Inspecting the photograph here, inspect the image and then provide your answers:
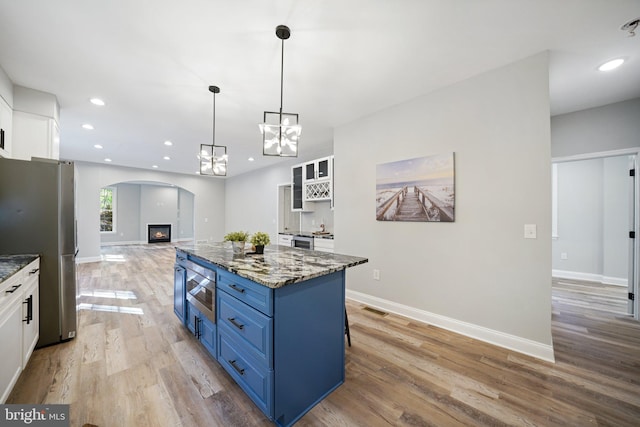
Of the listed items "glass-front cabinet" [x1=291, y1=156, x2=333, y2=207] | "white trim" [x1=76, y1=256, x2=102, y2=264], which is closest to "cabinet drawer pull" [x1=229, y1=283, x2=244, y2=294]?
"glass-front cabinet" [x1=291, y1=156, x2=333, y2=207]

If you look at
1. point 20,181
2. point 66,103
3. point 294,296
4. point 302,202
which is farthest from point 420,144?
point 66,103

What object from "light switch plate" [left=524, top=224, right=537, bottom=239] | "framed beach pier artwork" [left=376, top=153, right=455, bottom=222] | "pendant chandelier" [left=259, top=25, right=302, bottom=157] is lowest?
"light switch plate" [left=524, top=224, right=537, bottom=239]

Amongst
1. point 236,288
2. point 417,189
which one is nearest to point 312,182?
point 417,189

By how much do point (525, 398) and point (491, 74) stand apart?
9.26ft

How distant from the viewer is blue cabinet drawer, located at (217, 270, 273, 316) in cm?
143

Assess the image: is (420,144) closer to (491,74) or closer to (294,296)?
(491,74)

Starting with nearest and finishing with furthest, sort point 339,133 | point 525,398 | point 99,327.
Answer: point 525,398 < point 99,327 < point 339,133

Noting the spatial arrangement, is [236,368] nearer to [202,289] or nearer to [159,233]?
[202,289]

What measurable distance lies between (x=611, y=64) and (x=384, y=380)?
3602 mm

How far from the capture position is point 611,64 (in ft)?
7.71

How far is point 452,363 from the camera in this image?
2.12m

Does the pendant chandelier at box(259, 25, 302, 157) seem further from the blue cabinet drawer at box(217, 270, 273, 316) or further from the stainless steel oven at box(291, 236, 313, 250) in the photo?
the stainless steel oven at box(291, 236, 313, 250)

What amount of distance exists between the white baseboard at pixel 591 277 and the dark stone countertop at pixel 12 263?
6.26 m

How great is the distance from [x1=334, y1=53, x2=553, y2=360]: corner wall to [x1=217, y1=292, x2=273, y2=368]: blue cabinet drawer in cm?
216
